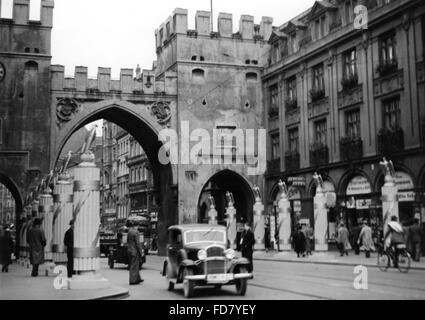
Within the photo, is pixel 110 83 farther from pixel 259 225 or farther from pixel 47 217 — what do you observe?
pixel 47 217

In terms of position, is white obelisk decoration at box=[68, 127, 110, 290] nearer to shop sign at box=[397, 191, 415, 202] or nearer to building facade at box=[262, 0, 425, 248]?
building facade at box=[262, 0, 425, 248]

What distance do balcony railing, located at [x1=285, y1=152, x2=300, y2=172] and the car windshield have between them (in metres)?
21.5

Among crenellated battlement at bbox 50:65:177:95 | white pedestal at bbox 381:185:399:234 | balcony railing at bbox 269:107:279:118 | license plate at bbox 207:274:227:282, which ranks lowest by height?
license plate at bbox 207:274:227:282

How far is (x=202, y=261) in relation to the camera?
13.3 m

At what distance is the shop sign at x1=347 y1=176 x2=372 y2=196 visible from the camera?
98.6 ft

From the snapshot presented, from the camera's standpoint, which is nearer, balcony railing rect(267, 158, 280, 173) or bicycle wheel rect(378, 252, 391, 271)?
bicycle wheel rect(378, 252, 391, 271)

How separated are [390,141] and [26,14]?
22414 mm

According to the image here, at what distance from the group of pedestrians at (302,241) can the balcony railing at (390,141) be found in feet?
18.0

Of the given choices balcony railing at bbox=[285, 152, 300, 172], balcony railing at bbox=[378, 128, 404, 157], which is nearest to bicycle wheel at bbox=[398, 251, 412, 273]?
balcony railing at bbox=[378, 128, 404, 157]

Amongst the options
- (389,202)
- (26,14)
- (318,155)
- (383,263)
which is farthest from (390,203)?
(26,14)

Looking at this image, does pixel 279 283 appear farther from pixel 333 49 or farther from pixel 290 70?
pixel 290 70

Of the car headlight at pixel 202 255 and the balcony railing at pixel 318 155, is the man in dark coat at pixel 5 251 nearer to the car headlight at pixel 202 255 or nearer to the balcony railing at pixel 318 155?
the car headlight at pixel 202 255

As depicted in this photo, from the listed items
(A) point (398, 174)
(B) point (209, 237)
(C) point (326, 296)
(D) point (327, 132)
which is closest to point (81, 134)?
(D) point (327, 132)
